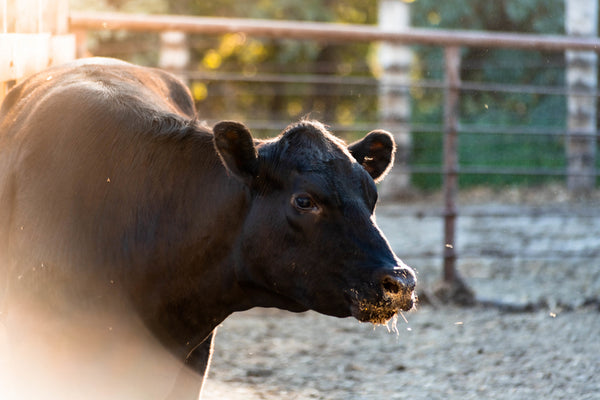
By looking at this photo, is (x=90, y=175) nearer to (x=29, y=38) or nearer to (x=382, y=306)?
(x=382, y=306)

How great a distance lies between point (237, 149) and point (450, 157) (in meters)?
3.86

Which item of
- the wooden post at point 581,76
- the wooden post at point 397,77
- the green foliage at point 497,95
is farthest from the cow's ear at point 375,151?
the green foliage at point 497,95

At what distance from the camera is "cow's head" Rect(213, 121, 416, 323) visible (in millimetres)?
2641

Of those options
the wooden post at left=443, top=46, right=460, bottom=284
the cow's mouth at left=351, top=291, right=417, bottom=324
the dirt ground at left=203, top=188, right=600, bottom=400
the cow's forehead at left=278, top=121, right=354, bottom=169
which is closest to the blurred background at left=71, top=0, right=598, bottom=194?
the dirt ground at left=203, top=188, right=600, bottom=400

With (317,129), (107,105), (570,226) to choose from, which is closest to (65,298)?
(107,105)

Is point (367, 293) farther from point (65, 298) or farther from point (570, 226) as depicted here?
point (570, 226)

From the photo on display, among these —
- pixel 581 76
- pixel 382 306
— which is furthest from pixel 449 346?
pixel 581 76

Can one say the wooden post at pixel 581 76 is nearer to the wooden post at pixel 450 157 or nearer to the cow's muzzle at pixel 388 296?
the wooden post at pixel 450 157

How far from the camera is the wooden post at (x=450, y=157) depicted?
20.9 feet

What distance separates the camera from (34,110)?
3.19 meters

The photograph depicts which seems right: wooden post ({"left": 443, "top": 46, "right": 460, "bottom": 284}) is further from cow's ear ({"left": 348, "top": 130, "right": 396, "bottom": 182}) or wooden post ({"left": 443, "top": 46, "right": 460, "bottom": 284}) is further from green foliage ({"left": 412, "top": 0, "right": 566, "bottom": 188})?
green foliage ({"left": 412, "top": 0, "right": 566, "bottom": 188})

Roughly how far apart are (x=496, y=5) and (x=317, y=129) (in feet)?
43.8

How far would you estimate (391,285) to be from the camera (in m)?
2.58

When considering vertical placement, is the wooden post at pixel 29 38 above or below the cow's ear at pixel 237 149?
above
